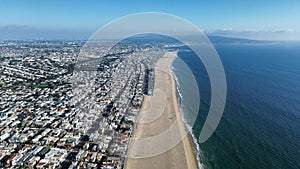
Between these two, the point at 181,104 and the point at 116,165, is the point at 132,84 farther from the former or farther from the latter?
the point at 116,165

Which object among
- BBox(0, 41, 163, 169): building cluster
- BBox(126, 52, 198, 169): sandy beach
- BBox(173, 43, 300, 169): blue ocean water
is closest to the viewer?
BBox(126, 52, 198, 169): sandy beach

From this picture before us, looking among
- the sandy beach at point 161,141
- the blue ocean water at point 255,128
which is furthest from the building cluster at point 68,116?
the blue ocean water at point 255,128

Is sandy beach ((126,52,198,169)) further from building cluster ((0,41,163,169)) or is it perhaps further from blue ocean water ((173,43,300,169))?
blue ocean water ((173,43,300,169))

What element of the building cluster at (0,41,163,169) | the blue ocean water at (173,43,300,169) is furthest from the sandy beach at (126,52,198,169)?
the blue ocean water at (173,43,300,169)

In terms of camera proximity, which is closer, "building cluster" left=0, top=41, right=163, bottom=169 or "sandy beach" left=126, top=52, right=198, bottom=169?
"sandy beach" left=126, top=52, right=198, bottom=169

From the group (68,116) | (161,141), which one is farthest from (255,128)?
(68,116)

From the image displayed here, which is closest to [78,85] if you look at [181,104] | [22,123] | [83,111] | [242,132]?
[83,111]
